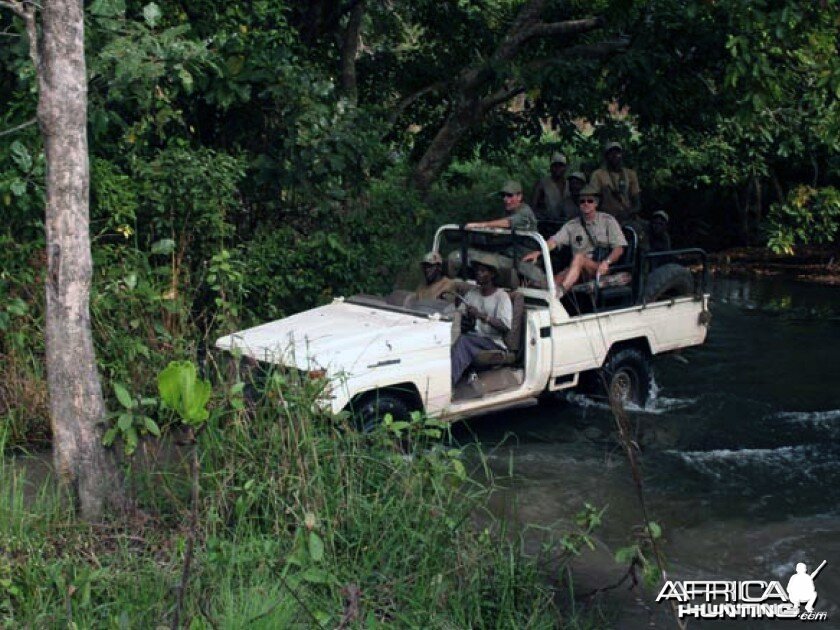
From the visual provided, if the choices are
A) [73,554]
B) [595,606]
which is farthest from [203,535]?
[595,606]

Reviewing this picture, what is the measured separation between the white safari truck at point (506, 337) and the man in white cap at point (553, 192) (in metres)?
1.18

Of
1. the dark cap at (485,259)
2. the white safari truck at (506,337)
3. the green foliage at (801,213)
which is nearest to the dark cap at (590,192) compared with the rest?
the white safari truck at (506,337)

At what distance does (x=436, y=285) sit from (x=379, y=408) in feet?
5.59

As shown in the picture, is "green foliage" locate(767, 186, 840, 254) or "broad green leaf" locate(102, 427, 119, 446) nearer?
"broad green leaf" locate(102, 427, 119, 446)

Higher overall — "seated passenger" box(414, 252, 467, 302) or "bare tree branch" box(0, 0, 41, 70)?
"bare tree branch" box(0, 0, 41, 70)

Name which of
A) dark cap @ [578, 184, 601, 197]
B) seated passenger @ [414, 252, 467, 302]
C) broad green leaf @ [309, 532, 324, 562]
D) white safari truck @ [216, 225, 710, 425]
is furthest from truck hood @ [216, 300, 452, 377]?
broad green leaf @ [309, 532, 324, 562]

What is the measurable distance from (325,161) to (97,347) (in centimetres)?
282


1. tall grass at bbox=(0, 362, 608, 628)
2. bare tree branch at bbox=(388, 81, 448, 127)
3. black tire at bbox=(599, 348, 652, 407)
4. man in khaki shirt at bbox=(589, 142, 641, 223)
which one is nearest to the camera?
tall grass at bbox=(0, 362, 608, 628)

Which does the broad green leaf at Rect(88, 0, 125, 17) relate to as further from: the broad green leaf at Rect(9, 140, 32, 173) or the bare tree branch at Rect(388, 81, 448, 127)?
the bare tree branch at Rect(388, 81, 448, 127)

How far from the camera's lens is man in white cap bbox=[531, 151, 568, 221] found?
38.9 feet

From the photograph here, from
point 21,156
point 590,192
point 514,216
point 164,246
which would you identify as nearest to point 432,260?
point 514,216

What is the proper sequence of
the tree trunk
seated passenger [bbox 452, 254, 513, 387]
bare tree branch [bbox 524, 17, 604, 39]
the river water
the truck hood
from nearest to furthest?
the tree trunk < the river water < the truck hood < seated passenger [bbox 452, 254, 513, 387] < bare tree branch [bbox 524, 17, 604, 39]

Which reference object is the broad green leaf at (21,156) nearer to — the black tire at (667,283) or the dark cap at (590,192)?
the dark cap at (590,192)

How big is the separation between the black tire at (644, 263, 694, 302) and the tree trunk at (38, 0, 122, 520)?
5833 mm
